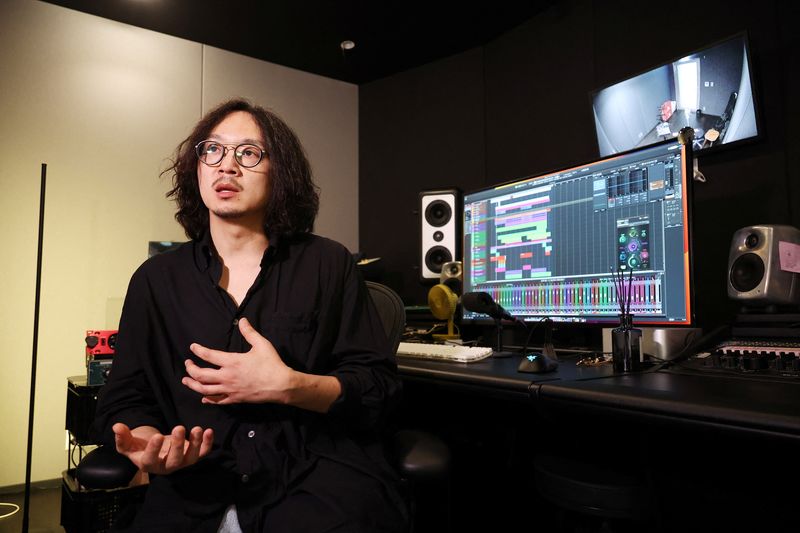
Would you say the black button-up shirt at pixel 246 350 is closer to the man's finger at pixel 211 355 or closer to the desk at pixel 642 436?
the man's finger at pixel 211 355

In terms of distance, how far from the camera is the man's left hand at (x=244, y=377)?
908 mm

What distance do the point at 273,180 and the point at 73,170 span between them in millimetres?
2283

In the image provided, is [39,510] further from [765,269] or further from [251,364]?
[765,269]

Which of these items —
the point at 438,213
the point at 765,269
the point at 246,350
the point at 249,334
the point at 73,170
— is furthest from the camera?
the point at 73,170

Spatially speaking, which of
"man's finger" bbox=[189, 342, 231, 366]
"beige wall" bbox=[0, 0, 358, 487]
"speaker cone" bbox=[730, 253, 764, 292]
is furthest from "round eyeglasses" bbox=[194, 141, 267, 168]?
"beige wall" bbox=[0, 0, 358, 487]

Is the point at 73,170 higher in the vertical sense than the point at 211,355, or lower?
higher

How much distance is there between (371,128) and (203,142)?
2.66m

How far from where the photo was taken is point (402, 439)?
1.08 m

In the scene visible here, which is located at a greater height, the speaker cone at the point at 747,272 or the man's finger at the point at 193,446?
the speaker cone at the point at 747,272

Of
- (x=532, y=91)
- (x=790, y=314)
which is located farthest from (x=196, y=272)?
(x=532, y=91)

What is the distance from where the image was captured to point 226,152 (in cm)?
121

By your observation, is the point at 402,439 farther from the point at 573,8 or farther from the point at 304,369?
the point at 573,8

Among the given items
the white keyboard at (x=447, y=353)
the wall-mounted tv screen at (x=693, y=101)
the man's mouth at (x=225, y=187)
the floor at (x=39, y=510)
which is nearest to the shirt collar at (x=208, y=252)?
the man's mouth at (x=225, y=187)

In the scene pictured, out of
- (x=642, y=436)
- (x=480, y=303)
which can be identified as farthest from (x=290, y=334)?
(x=642, y=436)
